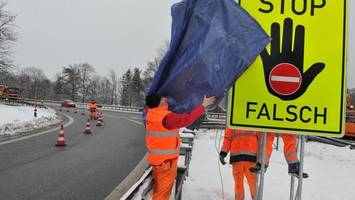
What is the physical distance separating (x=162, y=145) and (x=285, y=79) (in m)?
1.99

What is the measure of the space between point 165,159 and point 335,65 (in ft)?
7.46

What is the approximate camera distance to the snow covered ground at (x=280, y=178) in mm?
7331

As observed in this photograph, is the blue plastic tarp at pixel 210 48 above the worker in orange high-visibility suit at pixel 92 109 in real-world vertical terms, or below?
above

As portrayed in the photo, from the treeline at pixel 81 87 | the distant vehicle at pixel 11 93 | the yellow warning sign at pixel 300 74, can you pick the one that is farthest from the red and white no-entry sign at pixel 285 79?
the treeline at pixel 81 87

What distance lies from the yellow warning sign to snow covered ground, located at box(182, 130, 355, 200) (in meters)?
3.24

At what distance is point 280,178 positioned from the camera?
9062 millimetres

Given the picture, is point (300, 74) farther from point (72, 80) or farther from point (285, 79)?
point (72, 80)

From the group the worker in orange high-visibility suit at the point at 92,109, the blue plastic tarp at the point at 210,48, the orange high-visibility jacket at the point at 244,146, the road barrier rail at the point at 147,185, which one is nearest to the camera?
the blue plastic tarp at the point at 210,48

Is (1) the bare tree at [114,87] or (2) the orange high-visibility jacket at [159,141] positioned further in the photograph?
(1) the bare tree at [114,87]

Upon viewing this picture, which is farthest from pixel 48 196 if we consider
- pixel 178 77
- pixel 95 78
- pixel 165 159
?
pixel 95 78

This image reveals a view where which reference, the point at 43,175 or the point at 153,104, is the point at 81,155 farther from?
the point at 153,104

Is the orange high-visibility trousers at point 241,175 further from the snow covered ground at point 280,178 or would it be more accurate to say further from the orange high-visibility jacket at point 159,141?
the orange high-visibility jacket at point 159,141

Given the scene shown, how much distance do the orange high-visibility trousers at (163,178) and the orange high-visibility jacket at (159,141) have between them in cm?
10

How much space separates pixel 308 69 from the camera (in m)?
3.09
